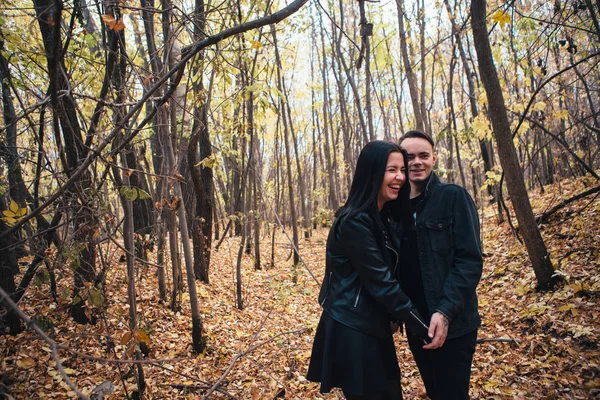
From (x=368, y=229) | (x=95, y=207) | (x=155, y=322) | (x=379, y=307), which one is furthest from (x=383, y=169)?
(x=155, y=322)

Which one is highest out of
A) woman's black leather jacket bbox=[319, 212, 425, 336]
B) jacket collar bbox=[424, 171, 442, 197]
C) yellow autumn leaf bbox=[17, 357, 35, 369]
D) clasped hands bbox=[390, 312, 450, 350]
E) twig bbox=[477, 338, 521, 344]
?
jacket collar bbox=[424, 171, 442, 197]

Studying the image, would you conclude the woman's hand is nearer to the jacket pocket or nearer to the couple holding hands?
the couple holding hands

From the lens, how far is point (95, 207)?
9.29 feet

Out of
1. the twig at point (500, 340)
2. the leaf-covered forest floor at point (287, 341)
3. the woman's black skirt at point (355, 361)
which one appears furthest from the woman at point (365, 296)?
the twig at point (500, 340)

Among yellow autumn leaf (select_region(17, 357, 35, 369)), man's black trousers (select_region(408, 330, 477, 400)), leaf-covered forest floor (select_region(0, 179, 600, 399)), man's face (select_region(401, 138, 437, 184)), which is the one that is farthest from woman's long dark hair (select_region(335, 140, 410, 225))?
yellow autumn leaf (select_region(17, 357, 35, 369))

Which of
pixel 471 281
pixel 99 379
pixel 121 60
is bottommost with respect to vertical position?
pixel 99 379

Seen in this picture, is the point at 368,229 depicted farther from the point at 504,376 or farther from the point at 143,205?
the point at 143,205

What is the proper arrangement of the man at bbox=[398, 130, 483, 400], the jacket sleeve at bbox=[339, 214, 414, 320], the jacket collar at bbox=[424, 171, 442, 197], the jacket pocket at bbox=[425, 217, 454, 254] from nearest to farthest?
the jacket sleeve at bbox=[339, 214, 414, 320] → the man at bbox=[398, 130, 483, 400] → the jacket pocket at bbox=[425, 217, 454, 254] → the jacket collar at bbox=[424, 171, 442, 197]

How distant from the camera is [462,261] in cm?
209

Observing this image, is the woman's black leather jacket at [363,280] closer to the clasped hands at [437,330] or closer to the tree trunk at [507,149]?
the clasped hands at [437,330]

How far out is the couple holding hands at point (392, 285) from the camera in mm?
1949

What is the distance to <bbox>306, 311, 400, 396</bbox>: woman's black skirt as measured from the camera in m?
1.93

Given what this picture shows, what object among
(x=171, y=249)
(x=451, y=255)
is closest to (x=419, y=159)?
(x=451, y=255)

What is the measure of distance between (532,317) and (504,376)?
1.06 metres
